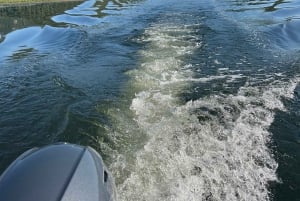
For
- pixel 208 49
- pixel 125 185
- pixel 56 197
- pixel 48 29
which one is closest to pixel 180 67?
pixel 208 49

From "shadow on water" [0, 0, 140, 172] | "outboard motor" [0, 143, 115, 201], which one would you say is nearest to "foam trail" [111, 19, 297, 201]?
"shadow on water" [0, 0, 140, 172]

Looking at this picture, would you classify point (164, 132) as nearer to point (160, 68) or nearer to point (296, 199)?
point (296, 199)

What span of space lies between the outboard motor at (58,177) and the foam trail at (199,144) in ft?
5.09

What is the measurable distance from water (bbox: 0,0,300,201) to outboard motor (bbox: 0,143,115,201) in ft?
5.22

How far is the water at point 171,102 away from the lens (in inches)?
243

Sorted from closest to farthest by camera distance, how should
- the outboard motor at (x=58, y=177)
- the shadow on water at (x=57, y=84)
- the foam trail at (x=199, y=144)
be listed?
the outboard motor at (x=58, y=177) → the foam trail at (x=199, y=144) → the shadow on water at (x=57, y=84)

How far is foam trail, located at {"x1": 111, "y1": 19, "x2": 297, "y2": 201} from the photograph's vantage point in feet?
19.1

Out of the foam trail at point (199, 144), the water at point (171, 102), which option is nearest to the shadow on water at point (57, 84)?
the water at point (171, 102)

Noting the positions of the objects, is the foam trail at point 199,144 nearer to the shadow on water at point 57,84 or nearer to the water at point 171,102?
the water at point 171,102

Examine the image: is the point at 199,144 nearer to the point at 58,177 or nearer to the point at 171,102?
the point at 171,102

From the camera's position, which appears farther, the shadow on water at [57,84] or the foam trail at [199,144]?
the shadow on water at [57,84]

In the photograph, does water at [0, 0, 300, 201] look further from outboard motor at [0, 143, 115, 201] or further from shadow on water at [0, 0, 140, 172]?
outboard motor at [0, 143, 115, 201]

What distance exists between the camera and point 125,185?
19.5ft

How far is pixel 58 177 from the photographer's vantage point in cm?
388
